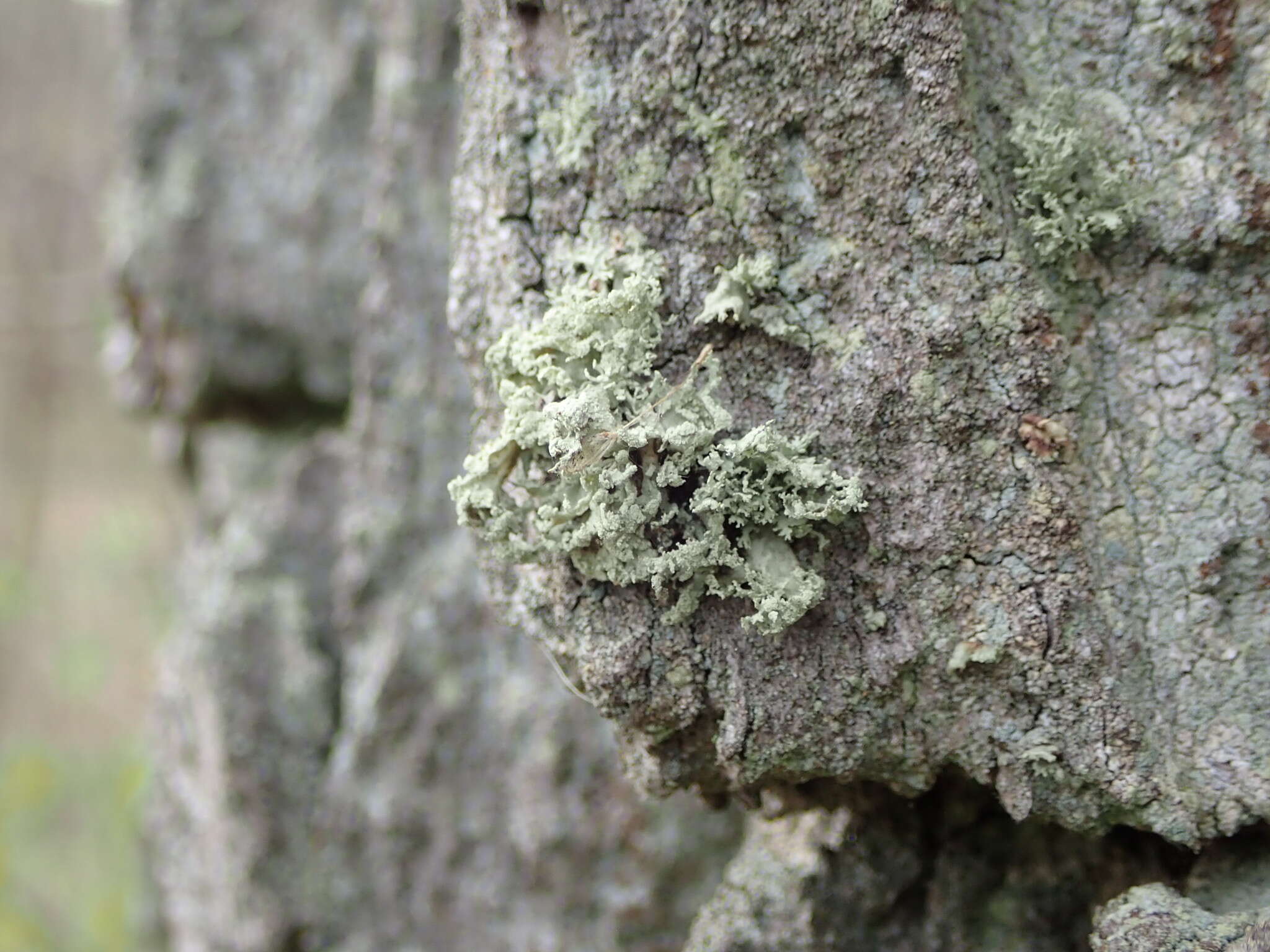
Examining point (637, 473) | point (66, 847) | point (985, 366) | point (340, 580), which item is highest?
point (985, 366)

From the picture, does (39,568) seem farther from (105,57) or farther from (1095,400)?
(1095,400)

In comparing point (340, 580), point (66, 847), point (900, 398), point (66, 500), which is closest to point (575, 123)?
point (900, 398)

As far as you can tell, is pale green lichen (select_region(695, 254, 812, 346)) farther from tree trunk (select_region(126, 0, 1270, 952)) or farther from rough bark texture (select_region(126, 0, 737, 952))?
rough bark texture (select_region(126, 0, 737, 952))

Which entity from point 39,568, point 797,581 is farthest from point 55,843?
point 797,581

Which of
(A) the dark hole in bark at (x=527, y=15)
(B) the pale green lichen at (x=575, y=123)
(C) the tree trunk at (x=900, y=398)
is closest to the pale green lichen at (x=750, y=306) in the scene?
(C) the tree trunk at (x=900, y=398)

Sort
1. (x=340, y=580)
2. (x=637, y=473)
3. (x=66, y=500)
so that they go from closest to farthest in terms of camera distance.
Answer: (x=637, y=473) < (x=340, y=580) < (x=66, y=500)

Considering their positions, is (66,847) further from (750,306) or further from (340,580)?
(750,306)

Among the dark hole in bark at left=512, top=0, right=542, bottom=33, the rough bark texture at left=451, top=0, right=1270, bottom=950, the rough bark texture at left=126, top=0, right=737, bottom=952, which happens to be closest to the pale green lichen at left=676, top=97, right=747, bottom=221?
the rough bark texture at left=451, top=0, right=1270, bottom=950
